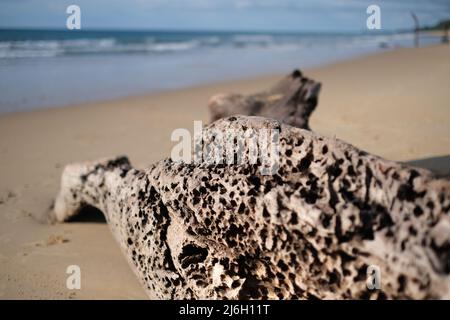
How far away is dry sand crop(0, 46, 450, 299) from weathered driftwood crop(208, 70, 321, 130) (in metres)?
1.09

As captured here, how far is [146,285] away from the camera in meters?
2.84

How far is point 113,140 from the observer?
6.30 metres

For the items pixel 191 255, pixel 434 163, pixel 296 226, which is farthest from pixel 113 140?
pixel 296 226

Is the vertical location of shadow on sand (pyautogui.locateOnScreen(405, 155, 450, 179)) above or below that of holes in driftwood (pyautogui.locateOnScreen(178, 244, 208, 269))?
above

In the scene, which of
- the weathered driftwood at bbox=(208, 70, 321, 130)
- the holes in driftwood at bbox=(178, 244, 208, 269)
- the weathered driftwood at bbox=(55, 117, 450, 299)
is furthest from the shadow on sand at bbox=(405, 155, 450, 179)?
the holes in driftwood at bbox=(178, 244, 208, 269)

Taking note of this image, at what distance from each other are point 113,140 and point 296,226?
477 cm

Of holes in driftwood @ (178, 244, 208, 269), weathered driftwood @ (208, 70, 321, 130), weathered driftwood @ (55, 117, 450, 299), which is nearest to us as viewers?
weathered driftwood @ (55, 117, 450, 299)

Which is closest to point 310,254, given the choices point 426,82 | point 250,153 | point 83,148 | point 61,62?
point 250,153

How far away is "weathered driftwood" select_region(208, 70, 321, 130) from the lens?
4.58 m

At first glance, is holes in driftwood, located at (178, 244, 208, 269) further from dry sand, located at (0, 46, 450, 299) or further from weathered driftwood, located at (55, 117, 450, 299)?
dry sand, located at (0, 46, 450, 299)

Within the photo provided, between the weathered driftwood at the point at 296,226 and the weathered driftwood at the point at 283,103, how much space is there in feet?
6.98

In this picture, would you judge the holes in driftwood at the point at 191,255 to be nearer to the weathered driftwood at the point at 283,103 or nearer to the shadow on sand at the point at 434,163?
the weathered driftwood at the point at 283,103
